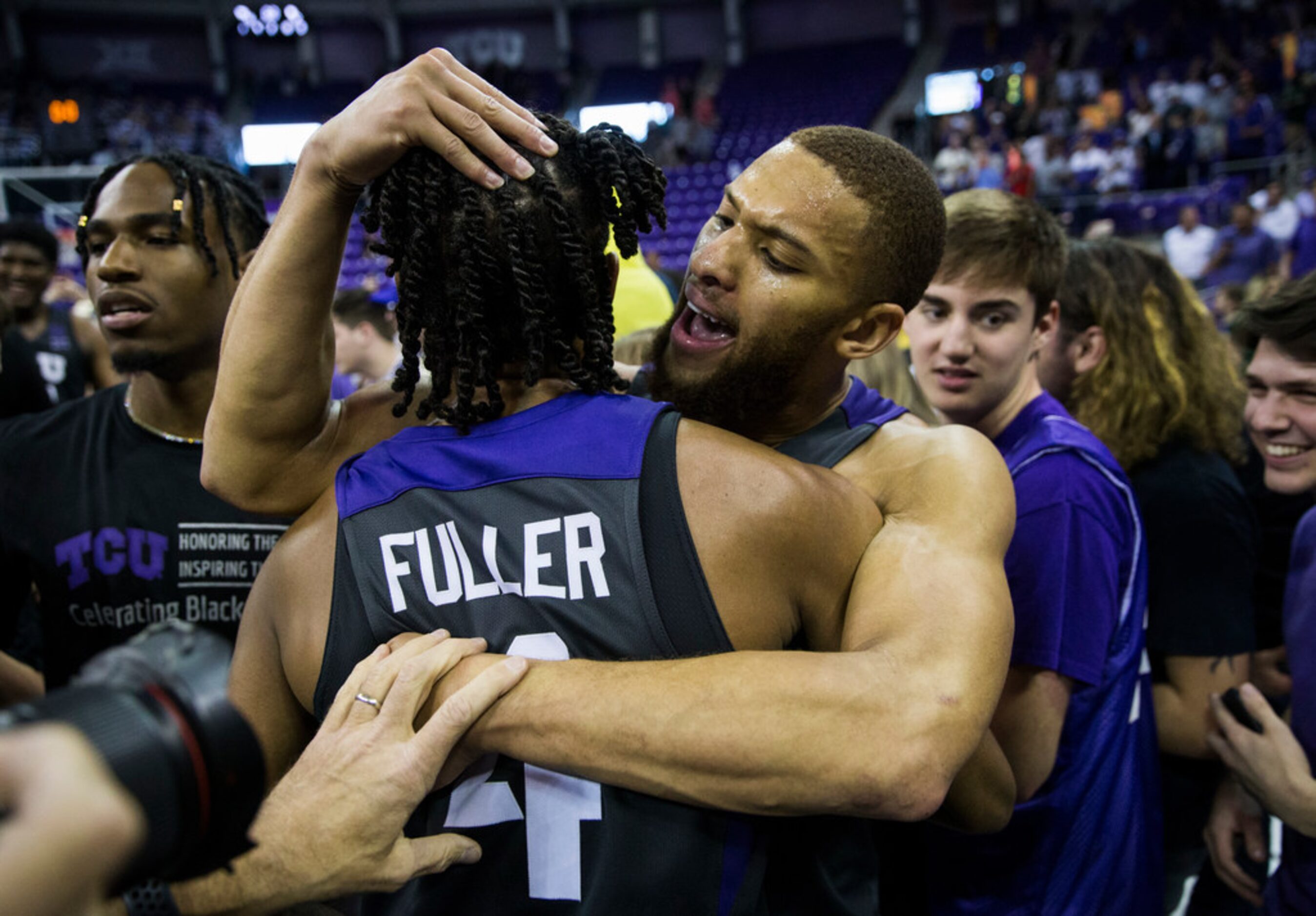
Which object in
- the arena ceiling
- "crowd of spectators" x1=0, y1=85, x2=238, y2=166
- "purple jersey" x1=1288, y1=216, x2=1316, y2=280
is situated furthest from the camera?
the arena ceiling

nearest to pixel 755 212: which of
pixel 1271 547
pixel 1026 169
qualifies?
pixel 1271 547

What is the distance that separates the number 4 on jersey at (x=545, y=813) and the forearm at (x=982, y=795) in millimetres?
570

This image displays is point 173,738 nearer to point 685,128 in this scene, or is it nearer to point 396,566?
point 396,566

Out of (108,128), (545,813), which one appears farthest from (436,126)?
(108,128)

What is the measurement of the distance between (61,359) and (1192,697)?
202 inches

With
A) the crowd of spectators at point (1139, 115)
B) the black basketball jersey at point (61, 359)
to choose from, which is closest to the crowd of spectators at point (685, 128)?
the crowd of spectators at point (1139, 115)

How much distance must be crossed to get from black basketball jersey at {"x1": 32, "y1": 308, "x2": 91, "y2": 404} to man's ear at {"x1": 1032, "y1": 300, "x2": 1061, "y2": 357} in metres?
4.16

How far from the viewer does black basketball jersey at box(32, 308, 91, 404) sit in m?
4.72

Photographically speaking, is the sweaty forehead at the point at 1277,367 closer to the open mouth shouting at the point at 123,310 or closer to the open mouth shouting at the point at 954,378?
the open mouth shouting at the point at 954,378

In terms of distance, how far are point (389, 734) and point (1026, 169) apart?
42.4 ft

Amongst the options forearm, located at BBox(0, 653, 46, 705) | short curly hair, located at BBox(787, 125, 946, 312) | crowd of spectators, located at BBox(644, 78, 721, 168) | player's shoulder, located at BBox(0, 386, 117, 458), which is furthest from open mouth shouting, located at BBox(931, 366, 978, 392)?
crowd of spectators, located at BBox(644, 78, 721, 168)

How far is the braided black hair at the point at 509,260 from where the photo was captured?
1325 millimetres

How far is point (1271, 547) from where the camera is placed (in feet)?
9.28

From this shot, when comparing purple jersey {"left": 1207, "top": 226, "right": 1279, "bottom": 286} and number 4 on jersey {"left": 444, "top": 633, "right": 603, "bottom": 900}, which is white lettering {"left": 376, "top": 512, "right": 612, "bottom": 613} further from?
purple jersey {"left": 1207, "top": 226, "right": 1279, "bottom": 286}
